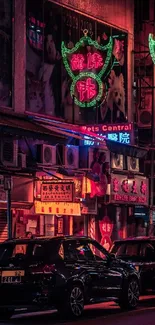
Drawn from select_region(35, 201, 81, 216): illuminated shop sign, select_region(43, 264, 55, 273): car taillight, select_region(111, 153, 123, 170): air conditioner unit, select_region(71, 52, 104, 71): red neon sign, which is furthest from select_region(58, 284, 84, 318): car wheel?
select_region(111, 153, 123, 170): air conditioner unit

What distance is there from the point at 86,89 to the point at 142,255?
9281mm

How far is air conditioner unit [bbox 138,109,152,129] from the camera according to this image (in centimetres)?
3488

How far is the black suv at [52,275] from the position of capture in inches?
635

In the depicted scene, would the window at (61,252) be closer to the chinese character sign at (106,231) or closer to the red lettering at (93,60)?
the red lettering at (93,60)

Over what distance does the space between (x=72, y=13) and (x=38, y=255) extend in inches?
577

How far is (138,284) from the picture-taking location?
63.0 feet

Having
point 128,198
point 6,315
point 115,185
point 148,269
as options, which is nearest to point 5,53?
point 115,185

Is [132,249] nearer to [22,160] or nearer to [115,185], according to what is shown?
[22,160]

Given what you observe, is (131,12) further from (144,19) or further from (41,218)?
(41,218)

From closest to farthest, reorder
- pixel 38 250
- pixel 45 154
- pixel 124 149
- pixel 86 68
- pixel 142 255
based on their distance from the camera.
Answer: pixel 38 250 < pixel 142 255 < pixel 45 154 < pixel 124 149 < pixel 86 68

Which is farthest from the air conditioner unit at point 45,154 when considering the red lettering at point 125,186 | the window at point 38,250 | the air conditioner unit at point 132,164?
the window at point 38,250

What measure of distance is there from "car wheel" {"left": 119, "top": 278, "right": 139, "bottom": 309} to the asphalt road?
20 centimetres

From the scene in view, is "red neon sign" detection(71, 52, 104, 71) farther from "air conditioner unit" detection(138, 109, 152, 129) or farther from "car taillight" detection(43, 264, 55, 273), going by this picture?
"car taillight" detection(43, 264, 55, 273)

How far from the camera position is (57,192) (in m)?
25.0
